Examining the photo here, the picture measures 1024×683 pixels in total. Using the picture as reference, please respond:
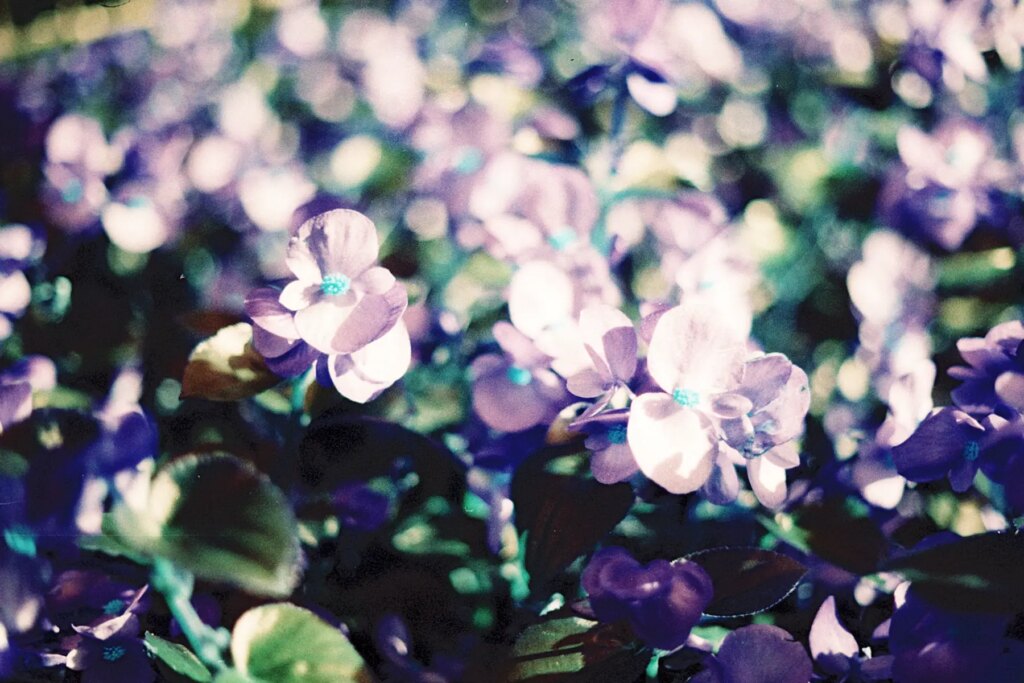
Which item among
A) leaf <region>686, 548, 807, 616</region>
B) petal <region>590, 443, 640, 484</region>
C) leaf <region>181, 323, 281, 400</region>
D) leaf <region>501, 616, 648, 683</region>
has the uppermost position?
leaf <region>181, 323, 281, 400</region>

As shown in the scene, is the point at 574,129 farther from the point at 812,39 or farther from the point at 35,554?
the point at 35,554

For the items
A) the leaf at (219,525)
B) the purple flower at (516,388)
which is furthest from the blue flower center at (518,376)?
the leaf at (219,525)

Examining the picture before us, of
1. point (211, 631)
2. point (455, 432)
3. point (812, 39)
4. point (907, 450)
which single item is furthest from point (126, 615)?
point (812, 39)

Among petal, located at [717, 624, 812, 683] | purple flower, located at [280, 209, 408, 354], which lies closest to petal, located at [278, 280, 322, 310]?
purple flower, located at [280, 209, 408, 354]

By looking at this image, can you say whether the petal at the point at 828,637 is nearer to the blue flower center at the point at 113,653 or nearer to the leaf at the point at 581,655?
the leaf at the point at 581,655

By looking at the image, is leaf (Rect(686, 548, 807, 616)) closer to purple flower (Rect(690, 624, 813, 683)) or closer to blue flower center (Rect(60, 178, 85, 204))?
purple flower (Rect(690, 624, 813, 683))

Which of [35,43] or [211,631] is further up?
[35,43]
